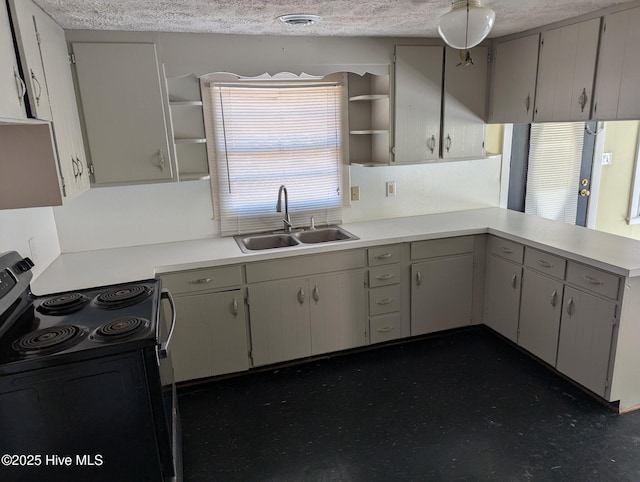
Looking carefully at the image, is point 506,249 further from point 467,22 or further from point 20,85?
point 20,85

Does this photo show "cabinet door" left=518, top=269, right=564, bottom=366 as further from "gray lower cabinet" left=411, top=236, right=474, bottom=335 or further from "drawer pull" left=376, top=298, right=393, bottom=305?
"drawer pull" left=376, top=298, right=393, bottom=305

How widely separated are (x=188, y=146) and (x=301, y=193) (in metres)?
0.87

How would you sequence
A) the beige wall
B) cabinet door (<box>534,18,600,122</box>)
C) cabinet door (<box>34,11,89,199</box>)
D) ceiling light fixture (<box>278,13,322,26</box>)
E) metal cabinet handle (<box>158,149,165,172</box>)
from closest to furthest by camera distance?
cabinet door (<box>34,11,89,199</box>) < ceiling light fixture (<box>278,13,322,26</box>) < cabinet door (<box>534,18,600,122</box>) < metal cabinet handle (<box>158,149,165,172</box>) < the beige wall

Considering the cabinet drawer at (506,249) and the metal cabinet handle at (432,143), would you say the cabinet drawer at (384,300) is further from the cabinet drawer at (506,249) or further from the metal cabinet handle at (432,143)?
the metal cabinet handle at (432,143)

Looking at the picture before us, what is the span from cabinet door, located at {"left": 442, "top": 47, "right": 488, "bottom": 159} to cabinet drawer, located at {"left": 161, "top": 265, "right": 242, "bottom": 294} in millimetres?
1795

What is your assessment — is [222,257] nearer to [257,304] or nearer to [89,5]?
[257,304]

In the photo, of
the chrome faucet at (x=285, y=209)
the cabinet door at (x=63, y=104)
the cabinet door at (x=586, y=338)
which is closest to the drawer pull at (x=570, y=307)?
the cabinet door at (x=586, y=338)

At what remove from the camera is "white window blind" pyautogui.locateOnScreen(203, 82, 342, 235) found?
9.75ft

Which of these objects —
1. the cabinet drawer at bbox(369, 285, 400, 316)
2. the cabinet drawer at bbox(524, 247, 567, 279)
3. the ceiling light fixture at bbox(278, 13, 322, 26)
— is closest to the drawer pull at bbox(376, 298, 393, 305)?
the cabinet drawer at bbox(369, 285, 400, 316)

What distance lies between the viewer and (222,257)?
8.66 feet

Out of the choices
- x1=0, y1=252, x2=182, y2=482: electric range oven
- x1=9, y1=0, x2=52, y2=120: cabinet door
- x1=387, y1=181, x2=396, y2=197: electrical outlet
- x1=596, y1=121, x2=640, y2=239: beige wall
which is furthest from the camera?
x1=596, y1=121, x2=640, y2=239: beige wall

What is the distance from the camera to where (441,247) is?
3107 millimetres

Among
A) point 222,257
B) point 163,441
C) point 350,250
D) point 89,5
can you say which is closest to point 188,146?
point 222,257

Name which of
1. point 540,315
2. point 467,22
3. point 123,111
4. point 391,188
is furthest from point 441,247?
point 123,111
